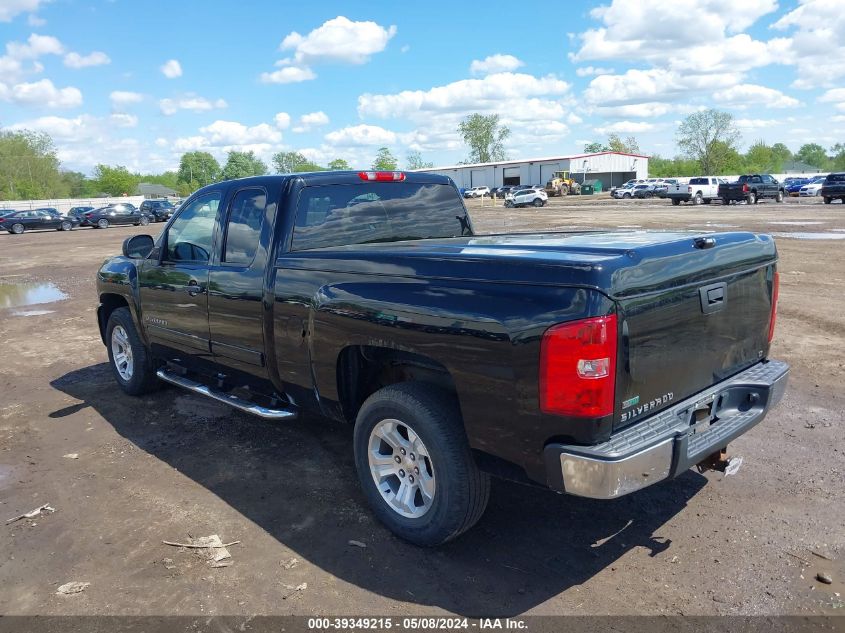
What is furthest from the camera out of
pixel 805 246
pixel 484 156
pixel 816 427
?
pixel 484 156

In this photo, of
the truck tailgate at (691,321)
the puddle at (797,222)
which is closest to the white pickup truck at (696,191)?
the puddle at (797,222)

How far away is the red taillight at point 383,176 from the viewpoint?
467cm

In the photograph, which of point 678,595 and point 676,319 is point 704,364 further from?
point 678,595

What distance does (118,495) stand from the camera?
4309 mm

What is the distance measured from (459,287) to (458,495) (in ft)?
3.42

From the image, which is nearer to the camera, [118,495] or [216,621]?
[216,621]

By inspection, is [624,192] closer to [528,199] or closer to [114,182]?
[528,199]

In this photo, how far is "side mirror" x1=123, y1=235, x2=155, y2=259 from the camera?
5.68 m

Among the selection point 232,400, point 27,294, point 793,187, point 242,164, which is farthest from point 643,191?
point 242,164

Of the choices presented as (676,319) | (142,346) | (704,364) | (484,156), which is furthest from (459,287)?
(484,156)

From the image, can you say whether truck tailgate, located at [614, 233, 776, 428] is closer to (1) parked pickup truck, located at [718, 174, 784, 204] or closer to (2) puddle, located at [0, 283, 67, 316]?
(2) puddle, located at [0, 283, 67, 316]

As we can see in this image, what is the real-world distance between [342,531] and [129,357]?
3603 millimetres

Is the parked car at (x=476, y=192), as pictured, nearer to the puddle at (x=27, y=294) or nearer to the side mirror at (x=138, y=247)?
the puddle at (x=27, y=294)

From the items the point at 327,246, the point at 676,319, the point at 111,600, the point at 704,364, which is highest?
the point at 327,246
